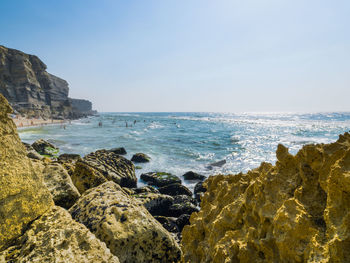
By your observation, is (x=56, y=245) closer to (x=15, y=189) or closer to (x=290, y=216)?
(x=15, y=189)

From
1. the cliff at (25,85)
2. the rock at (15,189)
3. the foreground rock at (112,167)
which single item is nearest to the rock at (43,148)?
the foreground rock at (112,167)

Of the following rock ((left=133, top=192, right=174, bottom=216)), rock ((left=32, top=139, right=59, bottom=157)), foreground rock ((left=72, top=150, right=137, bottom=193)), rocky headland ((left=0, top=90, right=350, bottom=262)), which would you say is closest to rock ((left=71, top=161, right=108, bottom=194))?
foreground rock ((left=72, top=150, right=137, bottom=193))

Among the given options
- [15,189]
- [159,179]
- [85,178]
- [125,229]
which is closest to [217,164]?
[159,179]

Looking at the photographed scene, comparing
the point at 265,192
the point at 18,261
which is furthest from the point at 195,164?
the point at 18,261

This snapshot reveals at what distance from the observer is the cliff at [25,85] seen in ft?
201

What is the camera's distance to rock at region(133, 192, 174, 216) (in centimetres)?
736

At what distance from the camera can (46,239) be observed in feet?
6.91

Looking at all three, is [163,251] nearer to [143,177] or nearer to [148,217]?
[148,217]

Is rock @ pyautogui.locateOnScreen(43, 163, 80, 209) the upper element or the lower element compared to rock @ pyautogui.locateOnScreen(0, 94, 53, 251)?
lower

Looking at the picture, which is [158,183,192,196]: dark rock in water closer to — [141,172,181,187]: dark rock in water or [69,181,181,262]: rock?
[141,172,181,187]: dark rock in water

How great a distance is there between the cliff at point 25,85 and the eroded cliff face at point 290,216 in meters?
69.7

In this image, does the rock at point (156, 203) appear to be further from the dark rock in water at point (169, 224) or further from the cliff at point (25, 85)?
the cliff at point (25, 85)

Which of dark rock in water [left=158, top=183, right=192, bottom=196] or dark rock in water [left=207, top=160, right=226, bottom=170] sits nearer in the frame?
dark rock in water [left=158, top=183, right=192, bottom=196]

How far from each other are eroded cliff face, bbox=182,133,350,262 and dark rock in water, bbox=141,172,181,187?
821 cm
